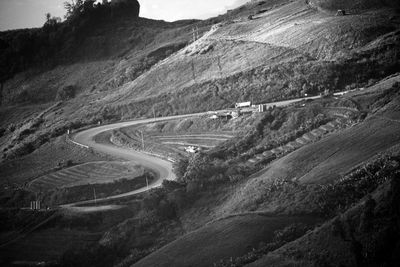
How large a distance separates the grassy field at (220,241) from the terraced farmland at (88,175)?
15.0m

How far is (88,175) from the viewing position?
164ft

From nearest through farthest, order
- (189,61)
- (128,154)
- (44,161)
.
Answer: (128,154)
(44,161)
(189,61)

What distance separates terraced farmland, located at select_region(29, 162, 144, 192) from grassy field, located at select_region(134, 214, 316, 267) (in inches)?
592

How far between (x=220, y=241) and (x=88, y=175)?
842 inches

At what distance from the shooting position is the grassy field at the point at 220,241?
102ft

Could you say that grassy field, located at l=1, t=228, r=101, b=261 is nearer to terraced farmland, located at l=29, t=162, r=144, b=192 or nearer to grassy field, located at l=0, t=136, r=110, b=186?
terraced farmland, located at l=29, t=162, r=144, b=192

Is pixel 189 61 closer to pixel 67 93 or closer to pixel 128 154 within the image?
pixel 67 93

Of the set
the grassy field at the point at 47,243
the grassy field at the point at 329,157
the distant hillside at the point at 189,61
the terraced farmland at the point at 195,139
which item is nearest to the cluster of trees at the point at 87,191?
the grassy field at the point at 47,243

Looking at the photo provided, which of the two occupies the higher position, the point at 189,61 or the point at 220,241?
the point at 189,61

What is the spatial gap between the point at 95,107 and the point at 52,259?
1664 inches

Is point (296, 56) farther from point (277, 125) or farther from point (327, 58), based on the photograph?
point (277, 125)

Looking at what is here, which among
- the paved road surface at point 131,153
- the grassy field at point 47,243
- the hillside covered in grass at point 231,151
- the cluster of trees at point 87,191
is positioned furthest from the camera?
the paved road surface at point 131,153

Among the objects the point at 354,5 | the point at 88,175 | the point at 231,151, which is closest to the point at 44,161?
the point at 88,175

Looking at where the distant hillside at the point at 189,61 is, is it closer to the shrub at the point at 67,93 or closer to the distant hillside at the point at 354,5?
the shrub at the point at 67,93
